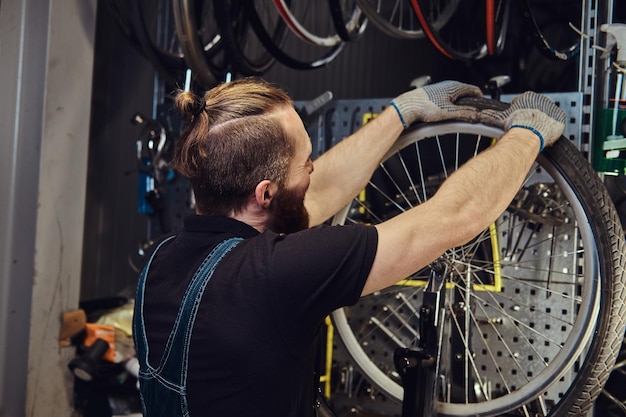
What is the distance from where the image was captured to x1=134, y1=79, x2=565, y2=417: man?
1261 millimetres

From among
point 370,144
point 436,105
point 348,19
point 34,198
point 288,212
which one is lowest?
Answer: point 34,198

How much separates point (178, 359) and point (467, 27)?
5.68 feet

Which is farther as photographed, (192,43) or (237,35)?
(237,35)

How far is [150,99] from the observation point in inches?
115

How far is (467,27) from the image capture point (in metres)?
2.49

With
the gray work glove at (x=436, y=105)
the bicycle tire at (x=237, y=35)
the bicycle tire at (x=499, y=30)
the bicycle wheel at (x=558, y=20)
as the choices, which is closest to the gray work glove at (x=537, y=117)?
the gray work glove at (x=436, y=105)

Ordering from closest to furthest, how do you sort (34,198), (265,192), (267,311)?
(267,311), (265,192), (34,198)

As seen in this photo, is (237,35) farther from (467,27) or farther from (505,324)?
(505,324)

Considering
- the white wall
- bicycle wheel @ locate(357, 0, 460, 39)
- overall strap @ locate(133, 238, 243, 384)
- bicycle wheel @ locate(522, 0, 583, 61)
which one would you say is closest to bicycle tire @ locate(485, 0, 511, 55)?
bicycle wheel @ locate(522, 0, 583, 61)

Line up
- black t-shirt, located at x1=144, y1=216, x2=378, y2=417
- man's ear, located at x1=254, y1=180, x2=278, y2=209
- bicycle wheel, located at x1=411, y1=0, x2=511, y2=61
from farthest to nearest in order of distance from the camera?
bicycle wheel, located at x1=411, y1=0, x2=511, y2=61 < man's ear, located at x1=254, y1=180, x2=278, y2=209 < black t-shirt, located at x1=144, y1=216, x2=378, y2=417

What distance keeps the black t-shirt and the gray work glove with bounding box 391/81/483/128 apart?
1.68ft

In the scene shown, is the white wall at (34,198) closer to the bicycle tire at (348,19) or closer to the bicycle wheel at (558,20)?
the bicycle tire at (348,19)

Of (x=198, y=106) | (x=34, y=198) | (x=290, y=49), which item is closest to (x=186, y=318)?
(x=198, y=106)

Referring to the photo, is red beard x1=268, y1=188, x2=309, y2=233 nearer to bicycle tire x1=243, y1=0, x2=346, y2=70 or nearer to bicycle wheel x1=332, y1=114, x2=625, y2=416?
bicycle wheel x1=332, y1=114, x2=625, y2=416
